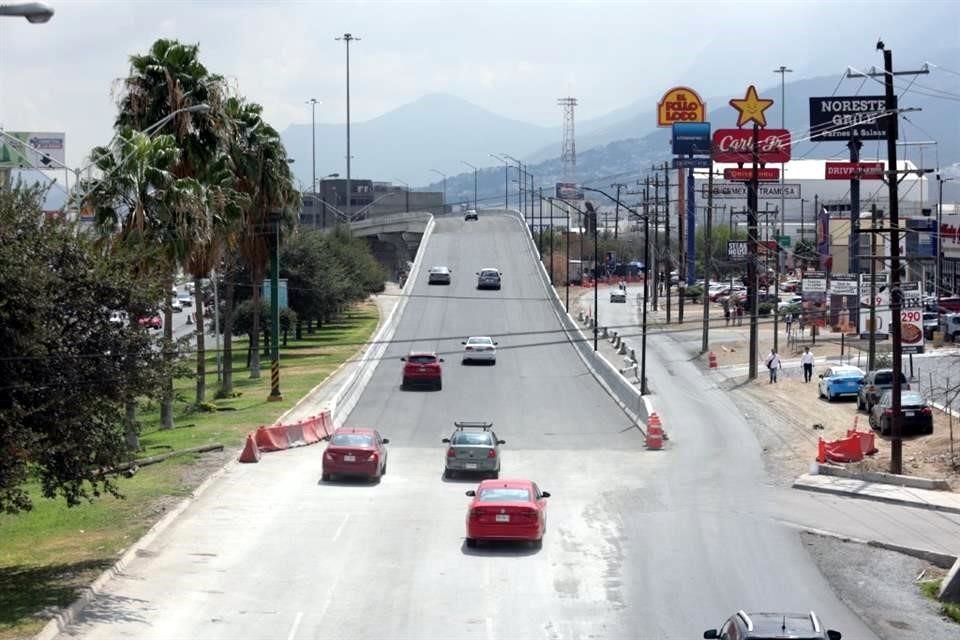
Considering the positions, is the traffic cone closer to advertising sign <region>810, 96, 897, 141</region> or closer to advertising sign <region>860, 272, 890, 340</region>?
advertising sign <region>860, 272, 890, 340</region>

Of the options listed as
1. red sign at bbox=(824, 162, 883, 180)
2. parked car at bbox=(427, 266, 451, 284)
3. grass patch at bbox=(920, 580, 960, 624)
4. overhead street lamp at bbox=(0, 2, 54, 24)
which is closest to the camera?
overhead street lamp at bbox=(0, 2, 54, 24)

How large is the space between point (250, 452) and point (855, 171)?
4963 cm

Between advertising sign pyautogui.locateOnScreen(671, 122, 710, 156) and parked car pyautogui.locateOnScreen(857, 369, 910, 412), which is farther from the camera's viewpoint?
advertising sign pyautogui.locateOnScreen(671, 122, 710, 156)

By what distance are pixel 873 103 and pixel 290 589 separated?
8076 cm

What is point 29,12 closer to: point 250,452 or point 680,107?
point 250,452

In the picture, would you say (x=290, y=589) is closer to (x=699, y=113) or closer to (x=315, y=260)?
(x=315, y=260)

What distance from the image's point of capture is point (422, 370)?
6022 centimetres

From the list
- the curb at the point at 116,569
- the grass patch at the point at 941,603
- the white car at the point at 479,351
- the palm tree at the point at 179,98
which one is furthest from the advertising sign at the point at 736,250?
the grass patch at the point at 941,603

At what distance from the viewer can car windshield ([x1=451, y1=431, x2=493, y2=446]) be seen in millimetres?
38375

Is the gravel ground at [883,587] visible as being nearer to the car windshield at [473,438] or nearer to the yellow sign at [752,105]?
the car windshield at [473,438]

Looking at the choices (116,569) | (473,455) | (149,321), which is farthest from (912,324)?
(116,569)

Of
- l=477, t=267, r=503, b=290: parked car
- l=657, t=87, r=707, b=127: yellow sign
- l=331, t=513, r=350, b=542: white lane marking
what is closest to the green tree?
l=331, t=513, r=350, b=542: white lane marking

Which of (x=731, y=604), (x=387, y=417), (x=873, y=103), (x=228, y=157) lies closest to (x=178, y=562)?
(x=731, y=604)

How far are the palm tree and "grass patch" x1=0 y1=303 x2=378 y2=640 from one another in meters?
4.28
